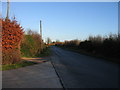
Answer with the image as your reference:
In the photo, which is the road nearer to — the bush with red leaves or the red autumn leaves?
the bush with red leaves

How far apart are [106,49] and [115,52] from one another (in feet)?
7.18

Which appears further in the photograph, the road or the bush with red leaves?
the bush with red leaves

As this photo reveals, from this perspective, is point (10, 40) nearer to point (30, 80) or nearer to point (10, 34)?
point (10, 34)

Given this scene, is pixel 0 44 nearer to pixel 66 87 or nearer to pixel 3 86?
pixel 3 86

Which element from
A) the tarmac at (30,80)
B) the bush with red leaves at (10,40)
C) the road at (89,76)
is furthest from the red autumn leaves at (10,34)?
the road at (89,76)

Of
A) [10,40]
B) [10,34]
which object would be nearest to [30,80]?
[10,40]

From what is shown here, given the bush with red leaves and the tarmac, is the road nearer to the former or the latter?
the tarmac

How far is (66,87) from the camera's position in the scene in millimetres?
5043

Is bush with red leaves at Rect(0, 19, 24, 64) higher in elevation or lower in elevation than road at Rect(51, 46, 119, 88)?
higher

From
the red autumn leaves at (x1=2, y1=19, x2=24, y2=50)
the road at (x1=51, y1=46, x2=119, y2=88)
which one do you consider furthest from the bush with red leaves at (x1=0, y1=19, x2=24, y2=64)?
the road at (x1=51, y1=46, x2=119, y2=88)

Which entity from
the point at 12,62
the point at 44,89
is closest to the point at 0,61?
the point at 12,62

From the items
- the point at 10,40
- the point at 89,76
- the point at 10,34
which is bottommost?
the point at 89,76

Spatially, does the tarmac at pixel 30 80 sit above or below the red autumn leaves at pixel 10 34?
below

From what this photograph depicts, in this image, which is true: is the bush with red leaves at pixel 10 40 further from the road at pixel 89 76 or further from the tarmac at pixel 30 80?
the road at pixel 89 76
